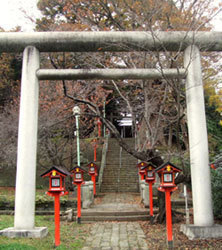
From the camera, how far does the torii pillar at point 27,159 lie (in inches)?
262

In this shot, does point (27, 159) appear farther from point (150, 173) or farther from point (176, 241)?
point (150, 173)

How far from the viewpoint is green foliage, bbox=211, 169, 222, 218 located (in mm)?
7367

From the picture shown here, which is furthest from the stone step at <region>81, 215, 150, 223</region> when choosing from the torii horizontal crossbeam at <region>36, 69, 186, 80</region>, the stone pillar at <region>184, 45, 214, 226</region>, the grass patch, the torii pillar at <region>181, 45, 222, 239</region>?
the torii horizontal crossbeam at <region>36, 69, 186, 80</region>

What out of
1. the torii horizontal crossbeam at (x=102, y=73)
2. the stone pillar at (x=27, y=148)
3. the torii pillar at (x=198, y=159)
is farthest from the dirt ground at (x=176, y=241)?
the torii horizontal crossbeam at (x=102, y=73)

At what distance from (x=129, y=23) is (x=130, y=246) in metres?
9.19

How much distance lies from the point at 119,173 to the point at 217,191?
1077 centimetres

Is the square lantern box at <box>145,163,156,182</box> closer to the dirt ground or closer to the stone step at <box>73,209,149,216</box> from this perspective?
the stone step at <box>73,209,149,216</box>

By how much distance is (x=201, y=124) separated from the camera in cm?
704

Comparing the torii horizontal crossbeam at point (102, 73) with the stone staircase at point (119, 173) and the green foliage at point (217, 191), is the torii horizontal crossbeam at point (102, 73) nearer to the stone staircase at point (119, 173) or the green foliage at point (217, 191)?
the green foliage at point (217, 191)

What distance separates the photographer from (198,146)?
6.93 meters

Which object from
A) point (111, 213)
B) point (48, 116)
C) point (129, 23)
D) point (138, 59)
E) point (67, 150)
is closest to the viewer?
point (138, 59)

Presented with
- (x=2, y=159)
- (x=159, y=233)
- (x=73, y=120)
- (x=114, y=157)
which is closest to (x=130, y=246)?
(x=159, y=233)

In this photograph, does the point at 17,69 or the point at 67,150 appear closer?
the point at 67,150

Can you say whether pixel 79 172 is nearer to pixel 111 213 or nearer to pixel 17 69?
pixel 111 213
